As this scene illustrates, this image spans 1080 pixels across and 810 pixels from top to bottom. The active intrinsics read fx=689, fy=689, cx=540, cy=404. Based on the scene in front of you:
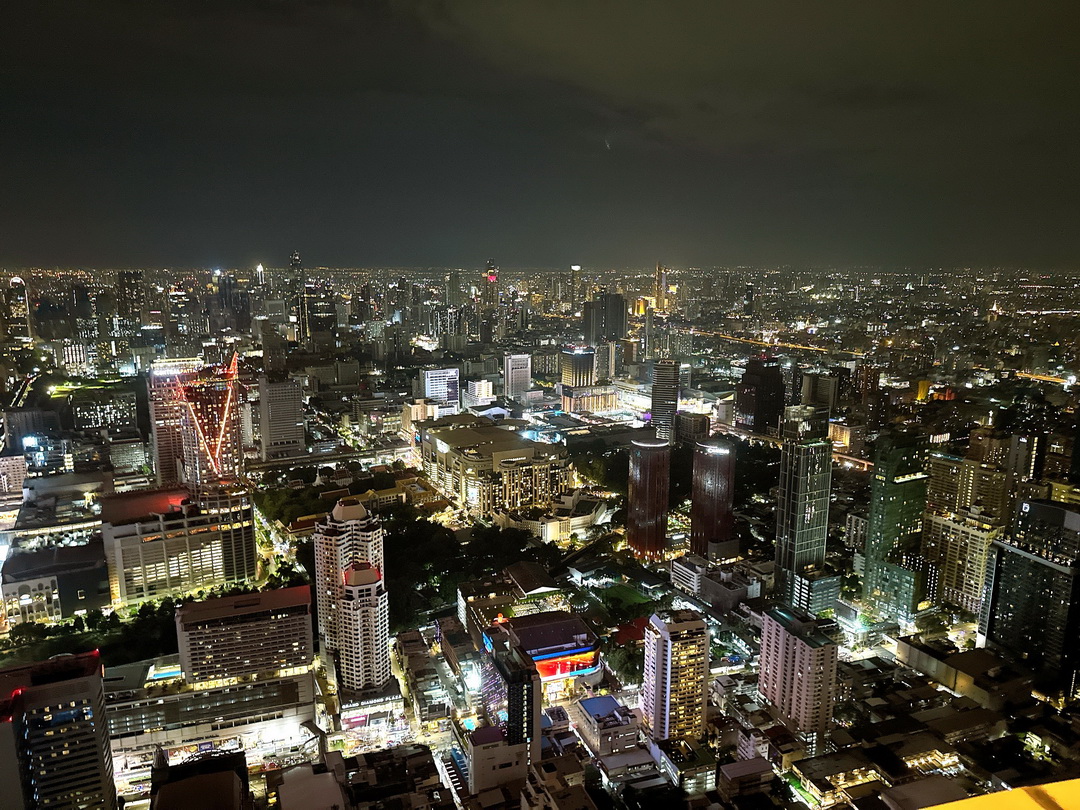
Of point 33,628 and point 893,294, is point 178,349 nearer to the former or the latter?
point 33,628

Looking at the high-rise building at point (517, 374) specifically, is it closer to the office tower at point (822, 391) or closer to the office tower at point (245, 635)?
the office tower at point (822, 391)

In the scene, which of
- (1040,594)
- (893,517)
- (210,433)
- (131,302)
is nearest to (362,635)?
(210,433)

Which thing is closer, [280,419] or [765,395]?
[280,419]

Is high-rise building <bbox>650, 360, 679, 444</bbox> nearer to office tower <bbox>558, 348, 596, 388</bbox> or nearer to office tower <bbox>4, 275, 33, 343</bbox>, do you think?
office tower <bbox>558, 348, 596, 388</bbox>

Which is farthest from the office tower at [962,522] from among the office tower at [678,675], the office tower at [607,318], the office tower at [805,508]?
the office tower at [607,318]

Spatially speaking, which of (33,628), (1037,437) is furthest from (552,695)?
(1037,437)

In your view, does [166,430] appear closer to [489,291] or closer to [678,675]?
[678,675]
